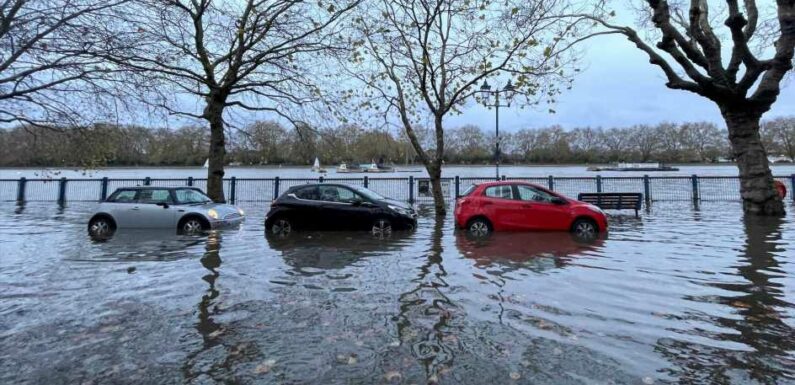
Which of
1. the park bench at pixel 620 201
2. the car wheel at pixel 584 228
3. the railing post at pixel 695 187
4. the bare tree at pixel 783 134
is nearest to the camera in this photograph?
the car wheel at pixel 584 228

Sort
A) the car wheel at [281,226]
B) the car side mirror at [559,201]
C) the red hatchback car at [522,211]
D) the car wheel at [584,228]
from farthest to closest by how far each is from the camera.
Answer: the car wheel at [281,226] < the car side mirror at [559,201] < the red hatchback car at [522,211] < the car wheel at [584,228]

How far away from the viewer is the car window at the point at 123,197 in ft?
42.4

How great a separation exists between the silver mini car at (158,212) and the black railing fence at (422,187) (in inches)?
291

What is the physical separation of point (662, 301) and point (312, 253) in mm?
5895

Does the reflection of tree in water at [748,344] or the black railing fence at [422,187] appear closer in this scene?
the reflection of tree in water at [748,344]

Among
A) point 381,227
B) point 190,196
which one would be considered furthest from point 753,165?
point 190,196

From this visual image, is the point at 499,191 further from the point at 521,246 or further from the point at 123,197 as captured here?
the point at 123,197

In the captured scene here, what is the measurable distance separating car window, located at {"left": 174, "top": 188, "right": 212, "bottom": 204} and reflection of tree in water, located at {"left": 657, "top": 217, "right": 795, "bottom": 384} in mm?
12126

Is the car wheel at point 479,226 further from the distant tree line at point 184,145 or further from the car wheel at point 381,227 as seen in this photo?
the distant tree line at point 184,145

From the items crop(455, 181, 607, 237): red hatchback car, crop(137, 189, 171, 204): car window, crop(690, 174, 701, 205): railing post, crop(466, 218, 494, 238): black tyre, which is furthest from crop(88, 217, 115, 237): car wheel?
crop(690, 174, 701, 205): railing post

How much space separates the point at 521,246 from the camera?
9.45m

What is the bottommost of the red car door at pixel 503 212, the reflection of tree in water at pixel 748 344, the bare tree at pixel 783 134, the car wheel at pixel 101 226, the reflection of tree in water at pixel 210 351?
the reflection of tree in water at pixel 210 351

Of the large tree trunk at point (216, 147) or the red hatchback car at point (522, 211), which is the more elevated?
the large tree trunk at point (216, 147)

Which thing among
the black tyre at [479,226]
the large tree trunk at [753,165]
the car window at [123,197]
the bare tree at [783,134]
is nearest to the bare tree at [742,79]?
the large tree trunk at [753,165]
